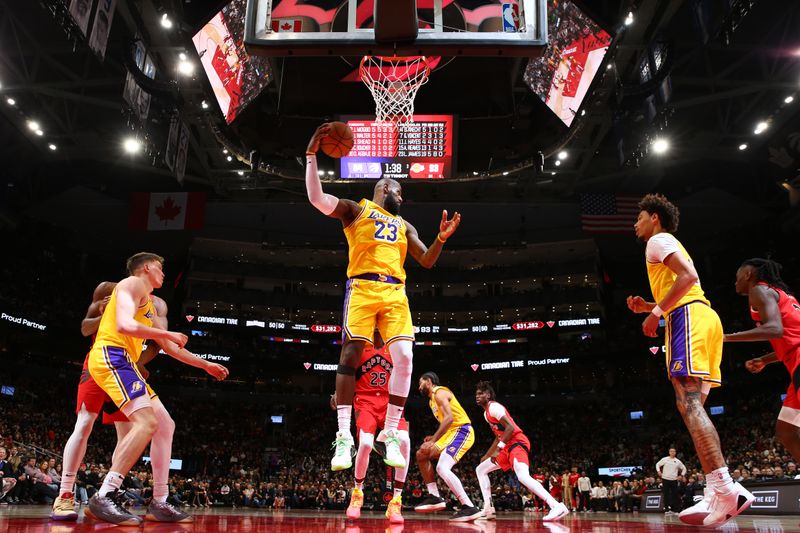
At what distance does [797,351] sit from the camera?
15.4ft

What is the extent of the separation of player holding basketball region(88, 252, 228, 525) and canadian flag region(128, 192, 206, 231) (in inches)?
793

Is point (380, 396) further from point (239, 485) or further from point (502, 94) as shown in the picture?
point (239, 485)

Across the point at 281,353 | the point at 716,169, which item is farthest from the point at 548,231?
the point at 281,353

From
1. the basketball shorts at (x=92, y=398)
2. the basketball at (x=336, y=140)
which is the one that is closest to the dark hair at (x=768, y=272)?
the basketball at (x=336, y=140)

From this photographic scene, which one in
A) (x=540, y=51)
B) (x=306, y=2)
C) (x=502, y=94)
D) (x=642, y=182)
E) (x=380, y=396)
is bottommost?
(x=380, y=396)

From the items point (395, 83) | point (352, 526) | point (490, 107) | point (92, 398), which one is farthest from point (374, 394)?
point (490, 107)

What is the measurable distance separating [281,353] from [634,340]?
21264mm

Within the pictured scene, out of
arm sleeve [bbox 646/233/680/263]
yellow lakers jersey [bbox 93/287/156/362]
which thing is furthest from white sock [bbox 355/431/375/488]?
arm sleeve [bbox 646/233/680/263]

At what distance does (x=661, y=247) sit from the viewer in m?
4.63

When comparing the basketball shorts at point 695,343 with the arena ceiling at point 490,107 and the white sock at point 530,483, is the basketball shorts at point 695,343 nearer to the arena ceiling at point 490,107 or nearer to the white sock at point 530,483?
the white sock at point 530,483

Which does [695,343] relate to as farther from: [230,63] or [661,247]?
[230,63]

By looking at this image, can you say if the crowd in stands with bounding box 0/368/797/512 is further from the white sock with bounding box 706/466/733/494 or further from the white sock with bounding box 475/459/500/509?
the white sock with bounding box 706/466/733/494

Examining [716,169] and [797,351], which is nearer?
[797,351]

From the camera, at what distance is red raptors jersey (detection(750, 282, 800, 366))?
4.73m
